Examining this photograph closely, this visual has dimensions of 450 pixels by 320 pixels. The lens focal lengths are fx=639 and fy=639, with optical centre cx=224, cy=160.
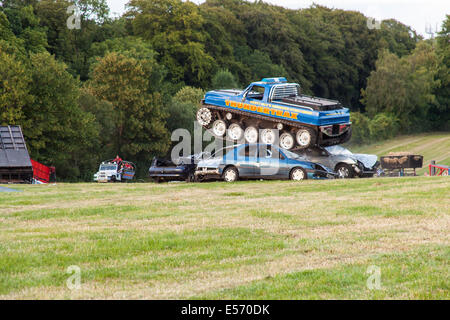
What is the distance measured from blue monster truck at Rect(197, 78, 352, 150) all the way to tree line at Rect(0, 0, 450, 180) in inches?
694

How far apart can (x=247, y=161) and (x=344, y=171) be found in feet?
12.7

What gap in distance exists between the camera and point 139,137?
49156 millimetres

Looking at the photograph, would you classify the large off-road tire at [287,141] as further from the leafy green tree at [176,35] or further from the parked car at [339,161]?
the leafy green tree at [176,35]

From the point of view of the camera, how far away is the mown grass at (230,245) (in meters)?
7.67

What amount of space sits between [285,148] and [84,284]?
52.0 feet

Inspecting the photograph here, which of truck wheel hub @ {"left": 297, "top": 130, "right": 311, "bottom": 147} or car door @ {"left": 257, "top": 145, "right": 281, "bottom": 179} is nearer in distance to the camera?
car door @ {"left": 257, "top": 145, "right": 281, "bottom": 179}

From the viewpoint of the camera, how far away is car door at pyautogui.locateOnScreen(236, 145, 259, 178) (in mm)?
22125

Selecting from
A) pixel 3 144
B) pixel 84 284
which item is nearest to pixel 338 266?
pixel 84 284

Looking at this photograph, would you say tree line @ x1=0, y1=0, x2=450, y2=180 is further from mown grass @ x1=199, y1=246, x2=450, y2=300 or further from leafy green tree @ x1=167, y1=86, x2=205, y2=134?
mown grass @ x1=199, y1=246, x2=450, y2=300

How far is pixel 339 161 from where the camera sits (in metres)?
23.5

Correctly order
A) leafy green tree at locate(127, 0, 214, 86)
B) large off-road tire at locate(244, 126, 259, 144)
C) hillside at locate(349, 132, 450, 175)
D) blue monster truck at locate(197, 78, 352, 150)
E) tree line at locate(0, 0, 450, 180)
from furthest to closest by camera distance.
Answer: leafy green tree at locate(127, 0, 214, 86)
hillside at locate(349, 132, 450, 175)
tree line at locate(0, 0, 450, 180)
large off-road tire at locate(244, 126, 259, 144)
blue monster truck at locate(197, 78, 352, 150)

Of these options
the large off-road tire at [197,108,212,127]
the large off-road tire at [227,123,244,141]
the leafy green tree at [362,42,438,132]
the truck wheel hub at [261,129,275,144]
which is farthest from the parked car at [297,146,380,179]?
the leafy green tree at [362,42,438,132]

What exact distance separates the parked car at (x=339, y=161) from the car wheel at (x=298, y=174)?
0.94 metres
